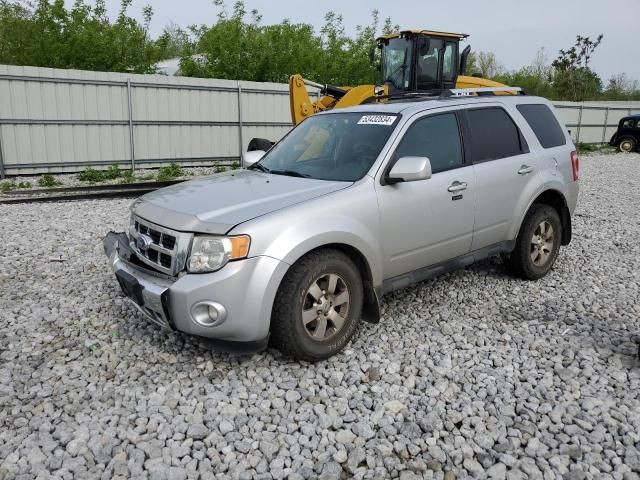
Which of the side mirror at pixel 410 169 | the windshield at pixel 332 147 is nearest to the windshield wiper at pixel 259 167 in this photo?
the windshield at pixel 332 147

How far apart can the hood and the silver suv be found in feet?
0.04

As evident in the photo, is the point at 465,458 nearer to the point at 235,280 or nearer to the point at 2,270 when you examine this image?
the point at 235,280

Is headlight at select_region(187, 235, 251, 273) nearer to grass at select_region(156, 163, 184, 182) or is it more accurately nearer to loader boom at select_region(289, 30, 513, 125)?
loader boom at select_region(289, 30, 513, 125)

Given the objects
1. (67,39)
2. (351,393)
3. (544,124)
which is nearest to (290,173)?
(351,393)

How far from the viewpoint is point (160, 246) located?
3.58m

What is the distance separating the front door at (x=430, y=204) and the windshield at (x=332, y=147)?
209 millimetres

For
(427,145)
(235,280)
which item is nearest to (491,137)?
(427,145)

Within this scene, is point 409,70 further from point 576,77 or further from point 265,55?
point 576,77

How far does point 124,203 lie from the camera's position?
9.75m

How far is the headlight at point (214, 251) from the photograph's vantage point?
3299mm

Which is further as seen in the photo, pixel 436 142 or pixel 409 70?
pixel 409 70

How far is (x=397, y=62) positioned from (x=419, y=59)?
50 centimetres

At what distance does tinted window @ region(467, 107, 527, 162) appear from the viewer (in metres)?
4.80

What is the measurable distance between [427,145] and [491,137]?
877 mm
